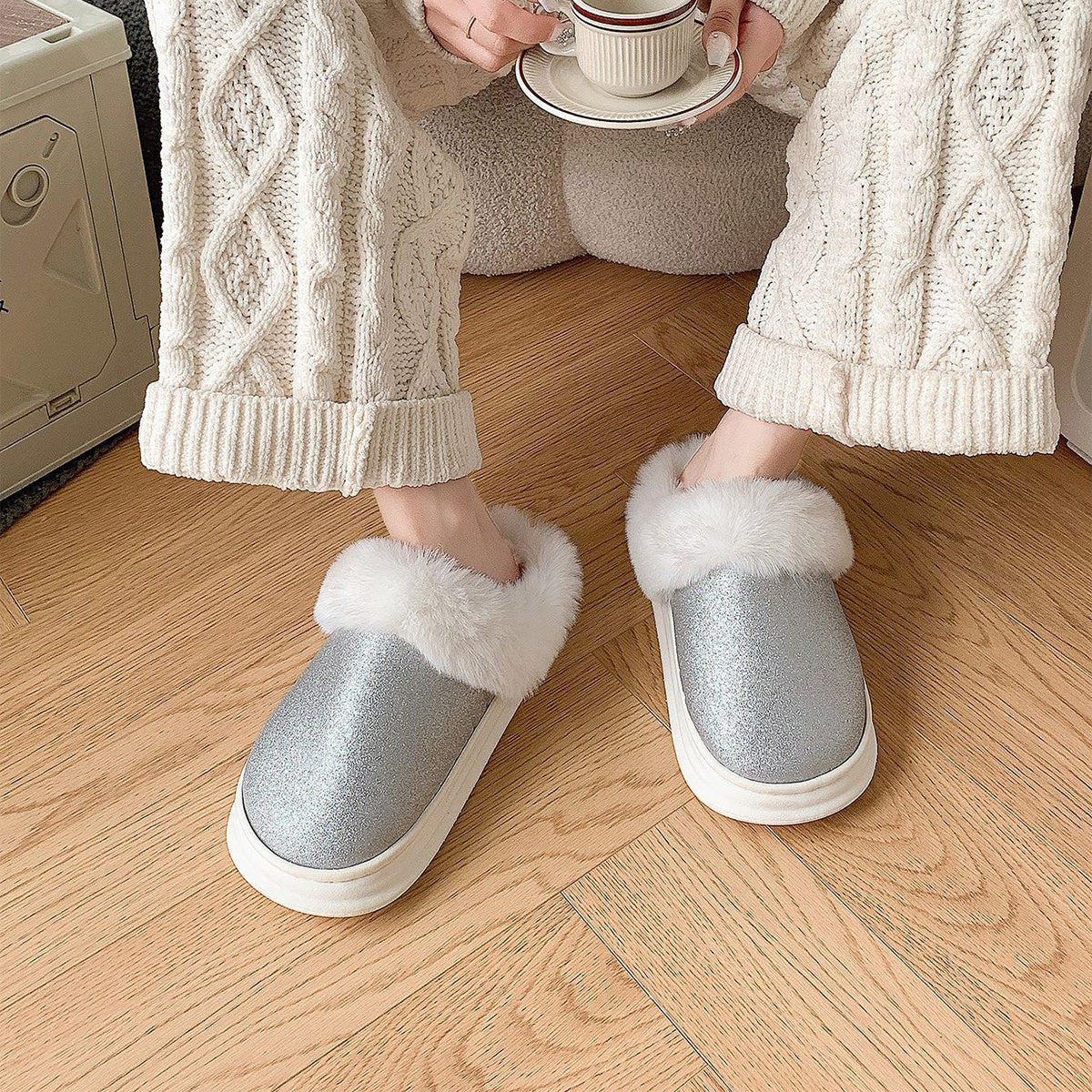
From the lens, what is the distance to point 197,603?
89cm

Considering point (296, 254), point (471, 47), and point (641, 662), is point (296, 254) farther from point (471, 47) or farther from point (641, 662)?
point (641, 662)

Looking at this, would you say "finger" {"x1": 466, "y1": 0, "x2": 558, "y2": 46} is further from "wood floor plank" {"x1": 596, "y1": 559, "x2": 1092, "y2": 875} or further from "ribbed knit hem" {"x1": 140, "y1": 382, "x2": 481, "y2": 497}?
"wood floor plank" {"x1": 596, "y1": 559, "x2": 1092, "y2": 875}

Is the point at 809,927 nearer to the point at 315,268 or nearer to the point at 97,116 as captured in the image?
the point at 315,268

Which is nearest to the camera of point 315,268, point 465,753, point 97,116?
point 315,268

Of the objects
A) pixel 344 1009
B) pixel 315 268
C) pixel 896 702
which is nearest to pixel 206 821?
pixel 344 1009

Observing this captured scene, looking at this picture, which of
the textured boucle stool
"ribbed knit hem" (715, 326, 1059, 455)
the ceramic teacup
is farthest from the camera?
the textured boucle stool

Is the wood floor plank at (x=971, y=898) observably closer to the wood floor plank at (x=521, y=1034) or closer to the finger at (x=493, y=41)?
the wood floor plank at (x=521, y=1034)

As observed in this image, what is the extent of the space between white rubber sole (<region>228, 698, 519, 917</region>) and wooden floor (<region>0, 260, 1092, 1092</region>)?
0.07ft

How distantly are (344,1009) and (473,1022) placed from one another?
8 cm

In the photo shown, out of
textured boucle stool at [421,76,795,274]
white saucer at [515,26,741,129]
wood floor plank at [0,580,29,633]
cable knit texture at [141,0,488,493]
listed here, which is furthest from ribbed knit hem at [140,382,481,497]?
textured boucle stool at [421,76,795,274]

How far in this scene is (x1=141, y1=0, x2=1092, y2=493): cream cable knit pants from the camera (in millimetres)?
621

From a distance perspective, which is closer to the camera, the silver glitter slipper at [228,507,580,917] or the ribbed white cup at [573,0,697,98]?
the ribbed white cup at [573,0,697,98]

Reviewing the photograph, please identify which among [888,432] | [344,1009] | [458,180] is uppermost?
[458,180]

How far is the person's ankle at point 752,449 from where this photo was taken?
78 centimetres
